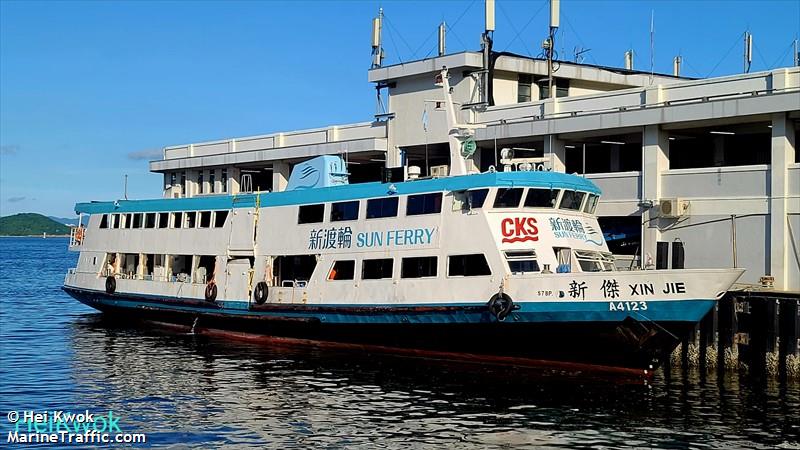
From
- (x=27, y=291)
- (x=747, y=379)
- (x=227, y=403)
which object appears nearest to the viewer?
(x=227, y=403)

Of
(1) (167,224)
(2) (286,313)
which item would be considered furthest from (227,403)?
(1) (167,224)

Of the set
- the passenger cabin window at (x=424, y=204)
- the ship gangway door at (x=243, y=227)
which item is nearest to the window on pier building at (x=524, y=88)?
the ship gangway door at (x=243, y=227)

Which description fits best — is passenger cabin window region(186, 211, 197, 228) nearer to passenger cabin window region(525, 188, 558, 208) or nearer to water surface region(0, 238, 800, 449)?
water surface region(0, 238, 800, 449)

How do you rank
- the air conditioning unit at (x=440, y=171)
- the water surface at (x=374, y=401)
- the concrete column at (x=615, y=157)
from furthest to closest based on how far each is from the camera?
the concrete column at (x=615, y=157), the air conditioning unit at (x=440, y=171), the water surface at (x=374, y=401)

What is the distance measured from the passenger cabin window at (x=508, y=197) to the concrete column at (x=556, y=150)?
8.82 m

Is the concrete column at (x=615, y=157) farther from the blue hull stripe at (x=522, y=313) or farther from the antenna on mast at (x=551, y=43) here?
the blue hull stripe at (x=522, y=313)

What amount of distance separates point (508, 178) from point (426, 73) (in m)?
14.4

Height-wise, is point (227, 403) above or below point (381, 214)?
below

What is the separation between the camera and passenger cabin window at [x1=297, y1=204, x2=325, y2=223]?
28.3m

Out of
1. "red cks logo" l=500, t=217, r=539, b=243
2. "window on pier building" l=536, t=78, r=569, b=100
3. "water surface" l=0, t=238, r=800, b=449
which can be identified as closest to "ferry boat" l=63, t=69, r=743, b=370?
"red cks logo" l=500, t=217, r=539, b=243

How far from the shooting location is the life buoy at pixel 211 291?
30.8 m

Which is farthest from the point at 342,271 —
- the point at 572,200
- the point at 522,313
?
the point at 572,200

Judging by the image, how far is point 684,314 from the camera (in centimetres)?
2089

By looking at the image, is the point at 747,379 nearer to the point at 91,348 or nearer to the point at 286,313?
the point at 286,313
